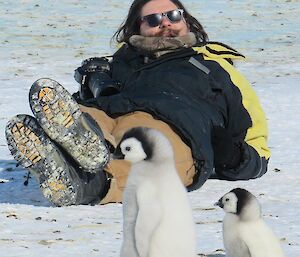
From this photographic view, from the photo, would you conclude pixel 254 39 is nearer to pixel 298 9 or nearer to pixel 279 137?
pixel 298 9

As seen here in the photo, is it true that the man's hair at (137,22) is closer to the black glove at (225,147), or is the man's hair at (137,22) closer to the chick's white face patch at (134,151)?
the black glove at (225,147)

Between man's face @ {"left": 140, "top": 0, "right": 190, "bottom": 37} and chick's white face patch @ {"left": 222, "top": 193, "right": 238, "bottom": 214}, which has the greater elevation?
chick's white face patch @ {"left": 222, "top": 193, "right": 238, "bottom": 214}

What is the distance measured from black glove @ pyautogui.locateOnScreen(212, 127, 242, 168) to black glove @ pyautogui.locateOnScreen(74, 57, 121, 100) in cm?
55

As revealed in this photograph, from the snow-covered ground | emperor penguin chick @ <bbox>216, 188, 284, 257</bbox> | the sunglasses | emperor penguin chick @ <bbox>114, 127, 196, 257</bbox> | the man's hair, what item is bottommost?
the snow-covered ground

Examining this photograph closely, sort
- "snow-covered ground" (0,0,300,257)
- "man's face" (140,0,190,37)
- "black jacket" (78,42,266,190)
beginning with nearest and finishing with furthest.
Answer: "snow-covered ground" (0,0,300,257) → "black jacket" (78,42,266,190) → "man's face" (140,0,190,37)

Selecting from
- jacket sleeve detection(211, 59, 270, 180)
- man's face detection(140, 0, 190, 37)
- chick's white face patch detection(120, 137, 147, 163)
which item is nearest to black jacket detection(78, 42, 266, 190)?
jacket sleeve detection(211, 59, 270, 180)

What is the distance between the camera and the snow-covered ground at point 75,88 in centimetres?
341

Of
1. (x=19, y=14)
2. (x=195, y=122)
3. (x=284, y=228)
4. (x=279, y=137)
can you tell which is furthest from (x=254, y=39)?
(x=284, y=228)

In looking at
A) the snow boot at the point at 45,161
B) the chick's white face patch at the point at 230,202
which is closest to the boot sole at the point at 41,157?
the snow boot at the point at 45,161

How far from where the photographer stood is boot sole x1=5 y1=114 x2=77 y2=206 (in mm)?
3717

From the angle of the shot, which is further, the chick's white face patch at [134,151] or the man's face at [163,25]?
the man's face at [163,25]

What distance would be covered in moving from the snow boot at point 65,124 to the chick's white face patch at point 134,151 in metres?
1.14

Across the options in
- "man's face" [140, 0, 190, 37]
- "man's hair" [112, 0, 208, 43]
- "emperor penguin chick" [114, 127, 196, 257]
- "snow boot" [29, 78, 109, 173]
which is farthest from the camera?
"man's hair" [112, 0, 208, 43]

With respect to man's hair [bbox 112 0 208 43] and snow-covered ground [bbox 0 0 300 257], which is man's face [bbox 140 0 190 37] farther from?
snow-covered ground [bbox 0 0 300 257]
